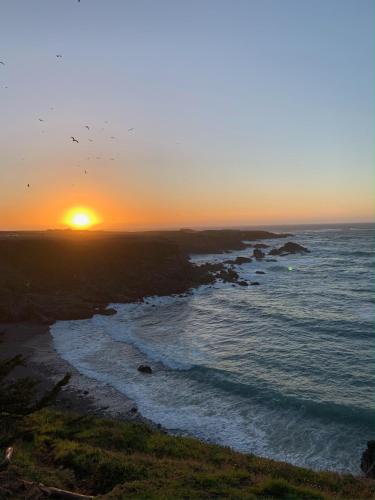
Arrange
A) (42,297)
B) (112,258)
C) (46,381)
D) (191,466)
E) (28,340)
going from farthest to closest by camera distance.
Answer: (112,258), (42,297), (28,340), (46,381), (191,466)

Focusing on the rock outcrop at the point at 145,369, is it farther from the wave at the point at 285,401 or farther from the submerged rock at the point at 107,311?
the submerged rock at the point at 107,311

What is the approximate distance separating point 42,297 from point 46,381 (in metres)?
22.9

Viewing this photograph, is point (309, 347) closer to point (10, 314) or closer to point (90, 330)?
point (90, 330)

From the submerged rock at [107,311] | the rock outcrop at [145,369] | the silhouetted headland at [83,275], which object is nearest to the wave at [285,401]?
the rock outcrop at [145,369]

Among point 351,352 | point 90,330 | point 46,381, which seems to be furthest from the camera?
point 90,330

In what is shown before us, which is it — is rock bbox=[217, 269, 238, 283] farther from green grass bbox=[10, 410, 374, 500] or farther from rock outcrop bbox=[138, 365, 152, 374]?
green grass bbox=[10, 410, 374, 500]

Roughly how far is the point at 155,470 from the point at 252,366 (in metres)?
15.1

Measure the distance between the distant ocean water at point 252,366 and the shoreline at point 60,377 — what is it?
0.65m

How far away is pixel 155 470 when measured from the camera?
41.4ft

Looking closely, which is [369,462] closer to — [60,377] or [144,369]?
[144,369]

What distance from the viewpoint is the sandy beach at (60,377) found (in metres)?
Answer: 21.5

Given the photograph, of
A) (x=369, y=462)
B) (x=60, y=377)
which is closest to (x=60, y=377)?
(x=60, y=377)

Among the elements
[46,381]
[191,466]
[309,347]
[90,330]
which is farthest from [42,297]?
[191,466]

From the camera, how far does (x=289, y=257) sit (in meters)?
104
